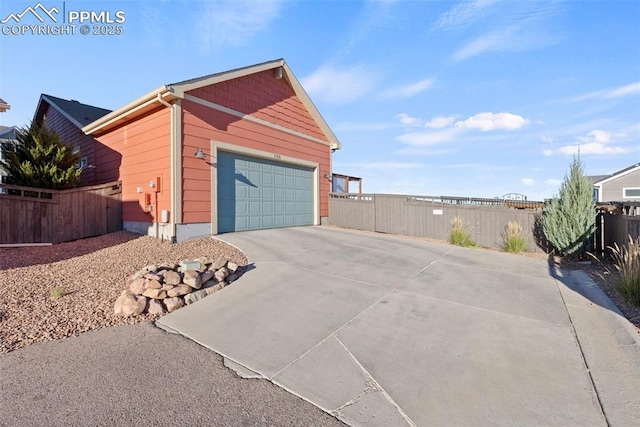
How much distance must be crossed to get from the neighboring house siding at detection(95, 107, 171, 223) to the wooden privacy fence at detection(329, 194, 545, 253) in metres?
6.63

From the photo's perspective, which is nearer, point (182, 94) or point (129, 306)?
point (129, 306)

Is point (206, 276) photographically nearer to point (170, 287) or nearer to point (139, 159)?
point (170, 287)

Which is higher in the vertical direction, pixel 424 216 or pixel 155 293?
pixel 424 216

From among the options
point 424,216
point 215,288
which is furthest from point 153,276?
point 424,216

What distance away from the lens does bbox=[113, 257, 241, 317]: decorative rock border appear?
3.58 metres

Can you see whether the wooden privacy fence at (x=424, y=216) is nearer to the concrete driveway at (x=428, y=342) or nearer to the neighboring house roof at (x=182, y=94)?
the concrete driveway at (x=428, y=342)

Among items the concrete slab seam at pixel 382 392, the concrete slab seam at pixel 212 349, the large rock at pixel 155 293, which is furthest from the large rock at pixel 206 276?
the concrete slab seam at pixel 382 392

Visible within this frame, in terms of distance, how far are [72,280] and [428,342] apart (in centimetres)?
536

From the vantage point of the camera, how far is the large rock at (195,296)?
383cm

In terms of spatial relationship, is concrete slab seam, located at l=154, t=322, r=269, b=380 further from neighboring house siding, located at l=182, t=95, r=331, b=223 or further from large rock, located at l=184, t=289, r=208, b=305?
neighboring house siding, located at l=182, t=95, r=331, b=223

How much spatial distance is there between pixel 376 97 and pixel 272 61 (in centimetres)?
420

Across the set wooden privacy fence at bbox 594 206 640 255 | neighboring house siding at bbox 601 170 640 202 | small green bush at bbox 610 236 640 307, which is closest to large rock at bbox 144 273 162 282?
small green bush at bbox 610 236 640 307

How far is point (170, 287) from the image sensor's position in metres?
3.89

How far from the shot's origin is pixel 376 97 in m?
11.0
